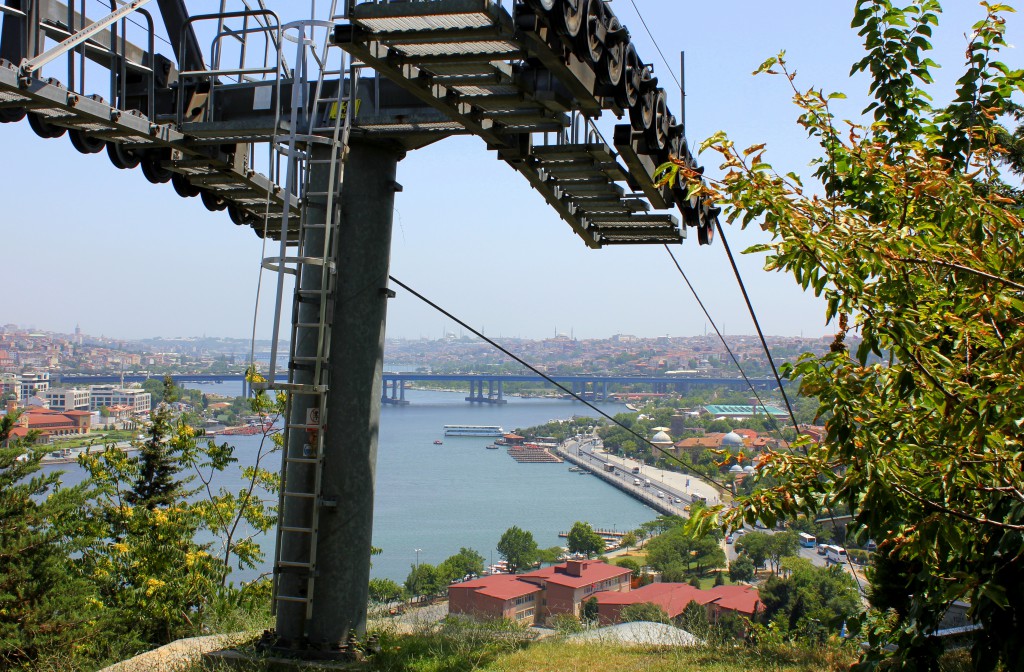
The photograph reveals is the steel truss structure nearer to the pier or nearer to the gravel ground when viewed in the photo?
the gravel ground

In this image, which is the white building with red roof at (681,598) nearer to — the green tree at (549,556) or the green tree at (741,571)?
the green tree at (741,571)

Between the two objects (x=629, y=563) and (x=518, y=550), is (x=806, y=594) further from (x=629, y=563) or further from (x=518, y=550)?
(x=629, y=563)

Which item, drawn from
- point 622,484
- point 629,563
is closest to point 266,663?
point 629,563

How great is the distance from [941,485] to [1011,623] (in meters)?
0.47

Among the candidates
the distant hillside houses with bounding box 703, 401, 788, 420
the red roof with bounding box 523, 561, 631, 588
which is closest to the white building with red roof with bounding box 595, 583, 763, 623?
the red roof with bounding box 523, 561, 631, 588

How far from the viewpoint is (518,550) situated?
119 ft

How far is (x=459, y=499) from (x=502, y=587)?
2990cm

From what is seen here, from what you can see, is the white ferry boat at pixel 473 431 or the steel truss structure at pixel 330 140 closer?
the steel truss structure at pixel 330 140

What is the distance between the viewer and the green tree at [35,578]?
1118 cm

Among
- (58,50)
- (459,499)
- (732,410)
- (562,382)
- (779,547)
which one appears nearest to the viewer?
(58,50)

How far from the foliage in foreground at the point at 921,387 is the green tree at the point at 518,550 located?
3347 centimetres

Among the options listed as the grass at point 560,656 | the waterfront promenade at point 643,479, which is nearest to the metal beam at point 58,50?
the grass at point 560,656

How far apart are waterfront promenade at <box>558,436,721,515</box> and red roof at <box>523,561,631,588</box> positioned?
72.3 ft

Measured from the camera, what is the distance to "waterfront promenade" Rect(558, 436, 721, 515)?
58781 mm
